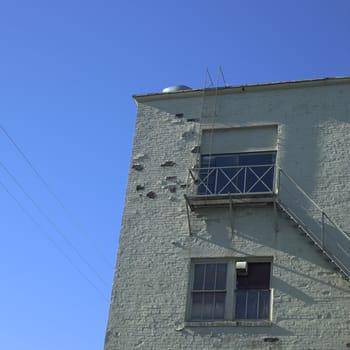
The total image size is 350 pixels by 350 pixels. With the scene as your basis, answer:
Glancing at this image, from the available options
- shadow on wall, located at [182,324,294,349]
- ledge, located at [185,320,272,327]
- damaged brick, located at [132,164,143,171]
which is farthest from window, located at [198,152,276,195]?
shadow on wall, located at [182,324,294,349]

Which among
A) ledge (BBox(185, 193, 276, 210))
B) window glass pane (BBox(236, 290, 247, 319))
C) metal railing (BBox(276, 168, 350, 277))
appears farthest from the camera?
ledge (BBox(185, 193, 276, 210))

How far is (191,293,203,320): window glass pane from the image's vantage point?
65.1 ft

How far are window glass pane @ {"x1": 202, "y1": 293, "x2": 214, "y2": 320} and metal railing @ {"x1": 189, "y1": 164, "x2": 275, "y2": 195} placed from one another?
319 cm

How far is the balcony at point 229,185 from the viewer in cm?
2070

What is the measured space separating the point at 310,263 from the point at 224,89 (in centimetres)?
657

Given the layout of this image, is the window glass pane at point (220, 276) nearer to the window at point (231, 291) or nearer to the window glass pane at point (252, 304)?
the window at point (231, 291)

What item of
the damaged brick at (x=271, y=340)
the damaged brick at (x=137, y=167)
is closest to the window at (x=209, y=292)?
the damaged brick at (x=271, y=340)

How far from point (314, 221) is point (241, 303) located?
3.08 metres

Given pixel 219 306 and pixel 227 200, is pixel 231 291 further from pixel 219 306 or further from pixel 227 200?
pixel 227 200

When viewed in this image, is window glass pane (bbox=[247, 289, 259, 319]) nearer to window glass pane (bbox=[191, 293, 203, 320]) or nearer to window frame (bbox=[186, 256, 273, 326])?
window frame (bbox=[186, 256, 273, 326])

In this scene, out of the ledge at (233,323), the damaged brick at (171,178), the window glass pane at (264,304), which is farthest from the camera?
the damaged brick at (171,178)

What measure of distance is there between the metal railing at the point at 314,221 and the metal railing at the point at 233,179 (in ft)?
1.51

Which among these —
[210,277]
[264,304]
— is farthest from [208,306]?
[264,304]

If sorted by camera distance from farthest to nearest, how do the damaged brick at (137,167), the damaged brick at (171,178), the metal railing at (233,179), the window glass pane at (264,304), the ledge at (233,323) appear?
the damaged brick at (137,167) < the damaged brick at (171,178) < the metal railing at (233,179) < the window glass pane at (264,304) < the ledge at (233,323)
